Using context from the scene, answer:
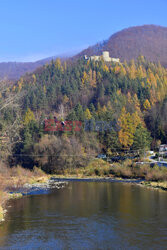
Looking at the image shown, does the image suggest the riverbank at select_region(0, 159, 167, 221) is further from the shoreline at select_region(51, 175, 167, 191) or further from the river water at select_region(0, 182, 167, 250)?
the river water at select_region(0, 182, 167, 250)

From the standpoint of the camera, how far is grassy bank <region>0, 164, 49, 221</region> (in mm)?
22500

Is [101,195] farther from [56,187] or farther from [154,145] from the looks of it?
[154,145]

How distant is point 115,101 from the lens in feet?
188

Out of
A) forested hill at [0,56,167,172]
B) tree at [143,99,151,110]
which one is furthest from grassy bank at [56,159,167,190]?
tree at [143,99,151,110]

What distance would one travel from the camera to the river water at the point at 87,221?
13.5 metres

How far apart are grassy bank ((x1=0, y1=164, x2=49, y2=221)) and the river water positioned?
105 centimetres

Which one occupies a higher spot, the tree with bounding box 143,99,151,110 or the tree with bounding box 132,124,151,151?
the tree with bounding box 143,99,151,110

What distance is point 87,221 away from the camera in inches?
663

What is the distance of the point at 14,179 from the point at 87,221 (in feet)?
51.6

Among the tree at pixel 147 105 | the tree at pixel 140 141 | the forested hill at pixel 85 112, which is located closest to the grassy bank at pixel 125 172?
the forested hill at pixel 85 112

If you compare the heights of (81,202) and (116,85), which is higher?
(116,85)

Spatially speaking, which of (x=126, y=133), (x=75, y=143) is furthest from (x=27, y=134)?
(x=126, y=133)

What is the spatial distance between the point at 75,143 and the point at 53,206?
66.8 ft

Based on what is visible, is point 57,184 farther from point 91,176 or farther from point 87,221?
point 87,221
